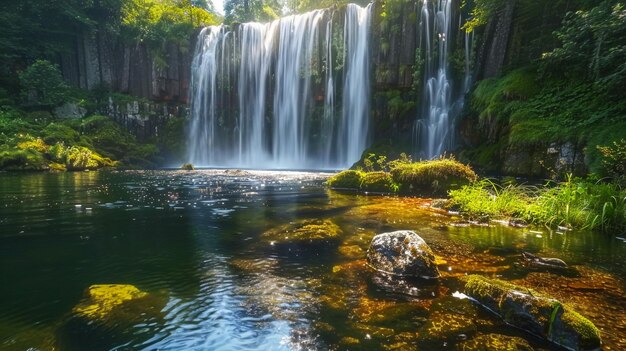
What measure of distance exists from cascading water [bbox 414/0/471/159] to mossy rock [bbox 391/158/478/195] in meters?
9.79

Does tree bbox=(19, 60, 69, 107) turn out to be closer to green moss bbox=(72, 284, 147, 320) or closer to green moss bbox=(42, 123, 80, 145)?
green moss bbox=(42, 123, 80, 145)

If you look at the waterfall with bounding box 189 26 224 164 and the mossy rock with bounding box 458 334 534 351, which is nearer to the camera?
the mossy rock with bounding box 458 334 534 351

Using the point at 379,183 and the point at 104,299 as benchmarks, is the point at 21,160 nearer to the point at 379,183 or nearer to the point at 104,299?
the point at 379,183

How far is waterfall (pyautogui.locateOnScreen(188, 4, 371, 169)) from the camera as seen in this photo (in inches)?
1148

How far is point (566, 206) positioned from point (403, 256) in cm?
507

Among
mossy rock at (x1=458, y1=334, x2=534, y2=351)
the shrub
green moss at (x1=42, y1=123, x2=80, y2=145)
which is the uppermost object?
green moss at (x1=42, y1=123, x2=80, y2=145)

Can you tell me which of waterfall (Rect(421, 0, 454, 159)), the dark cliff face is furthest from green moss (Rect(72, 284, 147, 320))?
the dark cliff face

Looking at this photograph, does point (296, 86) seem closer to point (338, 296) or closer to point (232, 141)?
point (232, 141)

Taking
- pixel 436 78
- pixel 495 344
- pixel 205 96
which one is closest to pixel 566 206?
pixel 495 344

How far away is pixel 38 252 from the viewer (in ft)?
18.2

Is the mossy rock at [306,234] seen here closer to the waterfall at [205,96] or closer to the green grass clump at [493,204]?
the green grass clump at [493,204]

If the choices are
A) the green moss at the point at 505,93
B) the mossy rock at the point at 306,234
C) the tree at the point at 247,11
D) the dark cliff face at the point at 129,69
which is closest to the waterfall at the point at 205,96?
the dark cliff face at the point at 129,69

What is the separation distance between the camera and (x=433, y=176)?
457 inches

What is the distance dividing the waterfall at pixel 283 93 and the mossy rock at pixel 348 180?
13967 millimetres
